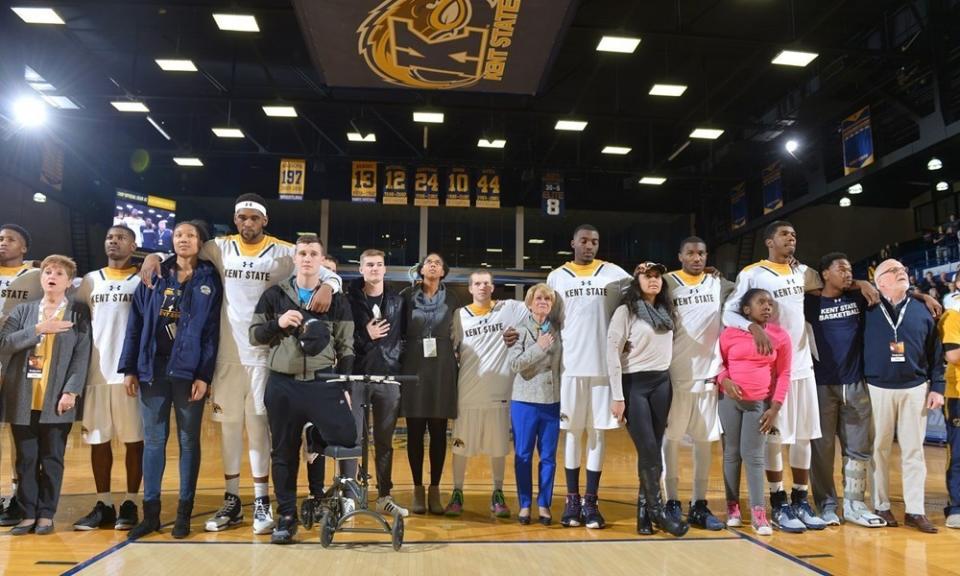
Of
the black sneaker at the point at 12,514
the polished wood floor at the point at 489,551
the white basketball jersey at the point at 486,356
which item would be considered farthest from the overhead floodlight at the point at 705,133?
the black sneaker at the point at 12,514

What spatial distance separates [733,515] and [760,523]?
0.67ft

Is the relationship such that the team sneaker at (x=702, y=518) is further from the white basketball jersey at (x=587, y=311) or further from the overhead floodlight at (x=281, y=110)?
the overhead floodlight at (x=281, y=110)

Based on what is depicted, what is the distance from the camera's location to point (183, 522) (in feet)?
12.3

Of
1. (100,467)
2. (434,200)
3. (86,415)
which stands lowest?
(100,467)

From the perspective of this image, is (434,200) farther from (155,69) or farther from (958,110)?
(958,110)

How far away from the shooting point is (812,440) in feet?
14.5

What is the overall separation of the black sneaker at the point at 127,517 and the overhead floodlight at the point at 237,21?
755 cm

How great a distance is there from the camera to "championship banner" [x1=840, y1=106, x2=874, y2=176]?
37.0 ft

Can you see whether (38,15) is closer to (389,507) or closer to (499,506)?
(389,507)

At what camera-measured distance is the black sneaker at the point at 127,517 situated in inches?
155

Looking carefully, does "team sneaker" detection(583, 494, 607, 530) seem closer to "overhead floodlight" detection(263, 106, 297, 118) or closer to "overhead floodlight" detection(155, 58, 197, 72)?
"overhead floodlight" detection(155, 58, 197, 72)

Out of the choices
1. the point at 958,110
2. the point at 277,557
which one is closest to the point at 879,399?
the point at 277,557

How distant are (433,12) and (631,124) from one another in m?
8.43

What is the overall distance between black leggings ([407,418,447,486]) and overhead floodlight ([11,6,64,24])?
9470 mm
